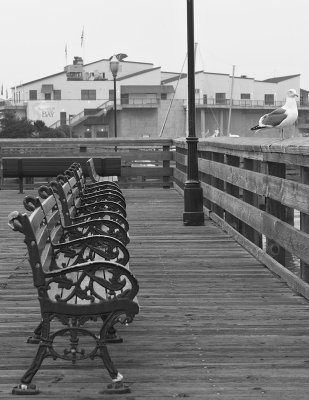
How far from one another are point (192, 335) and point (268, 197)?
121 inches

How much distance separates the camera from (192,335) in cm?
717

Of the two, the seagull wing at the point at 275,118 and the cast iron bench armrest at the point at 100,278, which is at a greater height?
the seagull wing at the point at 275,118

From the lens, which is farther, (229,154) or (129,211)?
(129,211)

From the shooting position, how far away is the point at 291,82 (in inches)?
5226

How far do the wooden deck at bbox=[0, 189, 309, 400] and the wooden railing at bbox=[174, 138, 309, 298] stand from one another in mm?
229

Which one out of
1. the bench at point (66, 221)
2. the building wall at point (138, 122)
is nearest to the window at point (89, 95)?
the building wall at point (138, 122)

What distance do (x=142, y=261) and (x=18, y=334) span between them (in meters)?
4.01

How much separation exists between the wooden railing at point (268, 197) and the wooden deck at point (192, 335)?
0.75ft

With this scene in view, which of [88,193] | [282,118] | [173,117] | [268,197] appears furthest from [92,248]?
[173,117]

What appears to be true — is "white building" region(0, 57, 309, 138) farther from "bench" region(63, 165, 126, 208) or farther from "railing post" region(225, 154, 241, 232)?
"bench" region(63, 165, 126, 208)

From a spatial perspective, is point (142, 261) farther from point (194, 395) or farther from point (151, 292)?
point (194, 395)

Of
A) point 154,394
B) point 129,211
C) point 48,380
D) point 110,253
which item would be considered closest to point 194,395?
point 154,394

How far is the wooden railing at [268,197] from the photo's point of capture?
336 inches

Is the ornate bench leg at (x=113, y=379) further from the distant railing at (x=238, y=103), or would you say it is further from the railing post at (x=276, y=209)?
the distant railing at (x=238, y=103)
